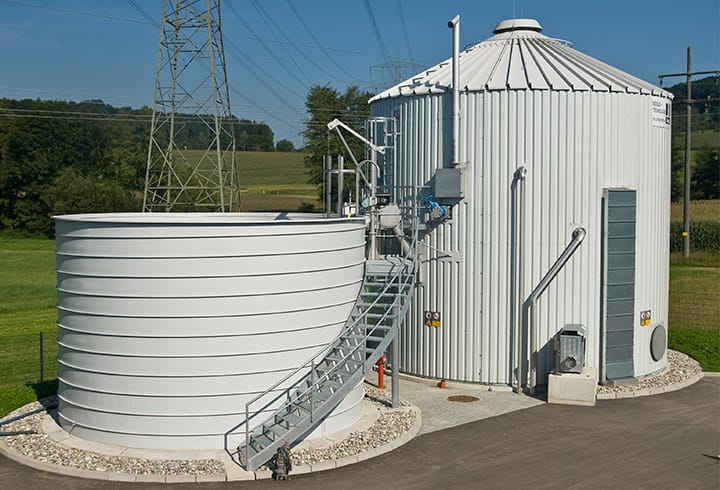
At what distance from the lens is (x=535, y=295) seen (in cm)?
1788

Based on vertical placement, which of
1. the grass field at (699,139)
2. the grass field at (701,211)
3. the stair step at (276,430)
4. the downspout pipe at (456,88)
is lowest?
the stair step at (276,430)

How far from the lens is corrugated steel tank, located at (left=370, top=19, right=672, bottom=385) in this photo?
711 inches

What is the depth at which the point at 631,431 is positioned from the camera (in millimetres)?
15297

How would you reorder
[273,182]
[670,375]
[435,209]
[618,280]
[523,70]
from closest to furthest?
[435,209] < [618,280] < [523,70] < [670,375] < [273,182]

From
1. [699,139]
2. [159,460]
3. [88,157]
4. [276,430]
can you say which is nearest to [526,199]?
[276,430]

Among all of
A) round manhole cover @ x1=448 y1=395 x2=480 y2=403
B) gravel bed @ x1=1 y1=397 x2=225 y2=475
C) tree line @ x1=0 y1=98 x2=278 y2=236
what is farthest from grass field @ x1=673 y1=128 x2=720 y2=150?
gravel bed @ x1=1 y1=397 x2=225 y2=475

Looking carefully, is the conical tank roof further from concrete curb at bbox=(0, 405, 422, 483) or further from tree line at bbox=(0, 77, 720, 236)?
tree line at bbox=(0, 77, 720, 236)

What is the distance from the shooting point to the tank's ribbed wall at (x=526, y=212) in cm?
1805

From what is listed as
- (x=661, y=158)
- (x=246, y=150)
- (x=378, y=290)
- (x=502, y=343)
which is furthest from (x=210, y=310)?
(x=246, y=150)

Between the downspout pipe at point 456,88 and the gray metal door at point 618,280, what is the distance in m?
3.51

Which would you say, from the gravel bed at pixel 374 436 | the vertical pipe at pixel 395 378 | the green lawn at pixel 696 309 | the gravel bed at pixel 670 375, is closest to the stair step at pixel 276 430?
the gravel bed at pixel 374 436

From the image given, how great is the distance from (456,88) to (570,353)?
634 cm

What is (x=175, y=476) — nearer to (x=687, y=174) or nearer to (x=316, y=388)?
(x=316, y=388)

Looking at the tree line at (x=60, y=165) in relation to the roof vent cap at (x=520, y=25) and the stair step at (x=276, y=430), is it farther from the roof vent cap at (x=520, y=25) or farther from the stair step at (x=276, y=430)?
the stair step at (x=276, y=430)
